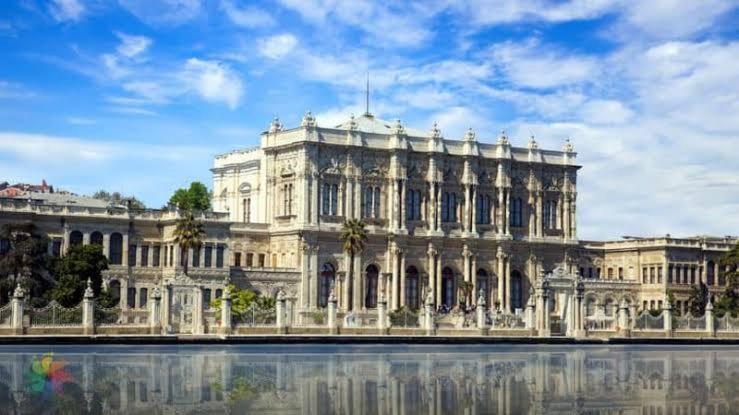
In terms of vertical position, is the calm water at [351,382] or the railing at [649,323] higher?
the railing at [649,323]

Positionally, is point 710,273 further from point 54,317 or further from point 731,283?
point 54,317

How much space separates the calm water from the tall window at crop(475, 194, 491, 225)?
38919mm

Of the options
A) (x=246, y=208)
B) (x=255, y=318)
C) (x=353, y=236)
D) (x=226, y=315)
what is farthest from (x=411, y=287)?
(x=226, y=315)

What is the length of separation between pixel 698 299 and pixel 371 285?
78.8ft

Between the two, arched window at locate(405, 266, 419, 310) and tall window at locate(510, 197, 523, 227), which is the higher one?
tall window at locate(510, 197, 523, 227)

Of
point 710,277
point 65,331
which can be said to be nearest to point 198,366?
point 65,331

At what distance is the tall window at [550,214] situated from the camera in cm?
9719

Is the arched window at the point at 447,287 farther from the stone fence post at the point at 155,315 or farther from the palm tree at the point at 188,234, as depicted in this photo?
the stone fence post at the point at 155,315

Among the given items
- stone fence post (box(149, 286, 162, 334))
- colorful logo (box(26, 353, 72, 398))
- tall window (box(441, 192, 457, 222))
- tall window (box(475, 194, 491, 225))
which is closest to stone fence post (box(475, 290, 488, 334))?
stone fence post (box(149, 286, 162, 334))

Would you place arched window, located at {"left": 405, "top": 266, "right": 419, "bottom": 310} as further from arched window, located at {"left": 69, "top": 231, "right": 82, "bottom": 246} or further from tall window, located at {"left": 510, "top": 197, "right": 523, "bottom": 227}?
arched window, located at {"left": 69, "top": 231, "right": 82, "bottom": 246}

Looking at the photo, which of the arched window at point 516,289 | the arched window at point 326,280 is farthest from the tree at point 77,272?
the arched window at point 516,289

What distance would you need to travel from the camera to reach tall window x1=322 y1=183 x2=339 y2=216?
285 ft

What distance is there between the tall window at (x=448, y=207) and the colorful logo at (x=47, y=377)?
49706 mm

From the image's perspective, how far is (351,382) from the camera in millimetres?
37781
